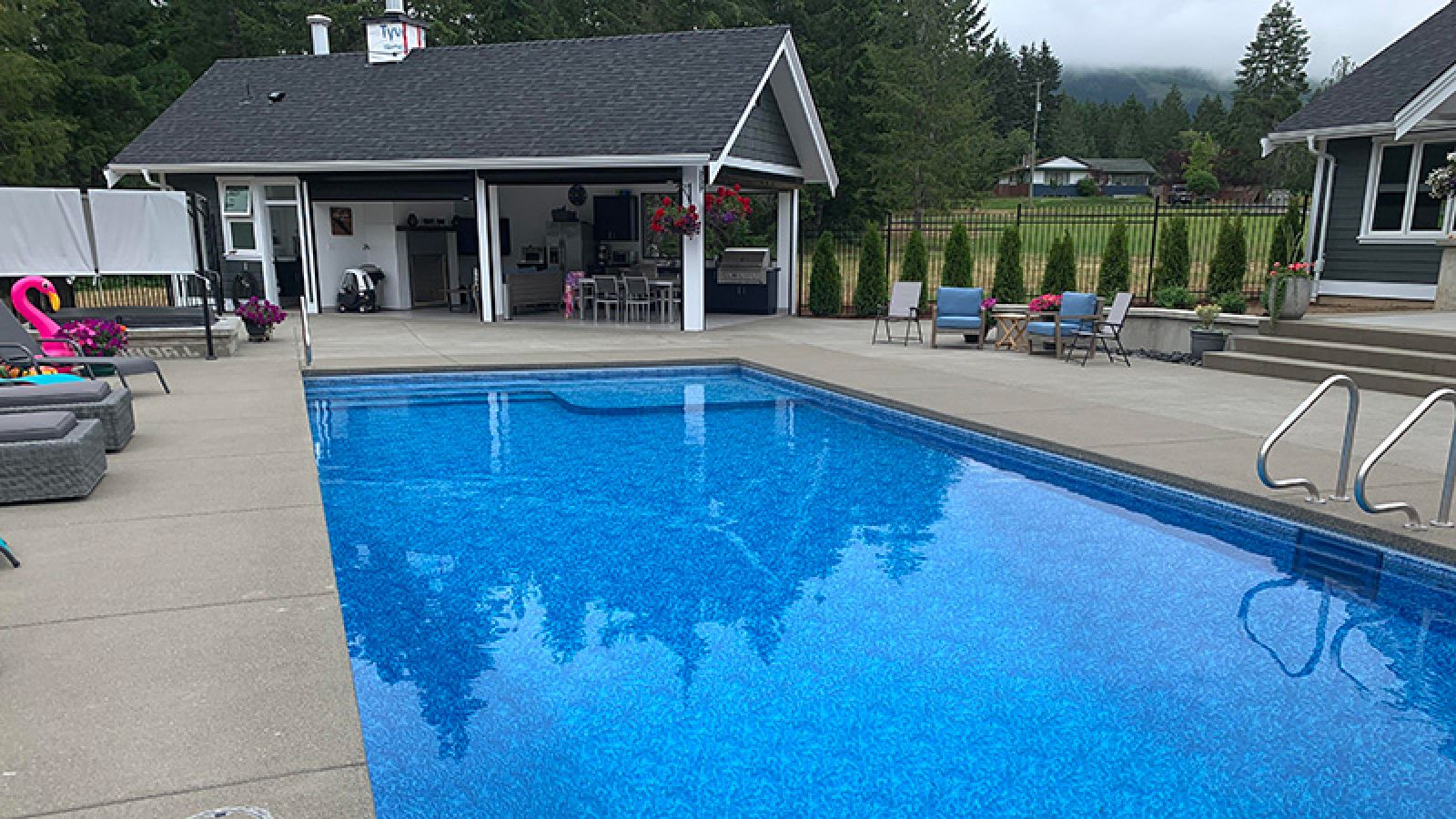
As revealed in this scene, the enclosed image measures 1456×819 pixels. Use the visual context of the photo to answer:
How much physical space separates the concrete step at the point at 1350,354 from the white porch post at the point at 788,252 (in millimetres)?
8884

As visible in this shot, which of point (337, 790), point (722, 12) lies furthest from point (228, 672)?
point (722, 12)

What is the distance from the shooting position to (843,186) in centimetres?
3641

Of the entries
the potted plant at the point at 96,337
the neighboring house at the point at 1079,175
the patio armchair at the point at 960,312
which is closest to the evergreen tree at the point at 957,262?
the patio armchair at the point at 960,312

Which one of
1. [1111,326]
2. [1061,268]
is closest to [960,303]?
[1111,326]

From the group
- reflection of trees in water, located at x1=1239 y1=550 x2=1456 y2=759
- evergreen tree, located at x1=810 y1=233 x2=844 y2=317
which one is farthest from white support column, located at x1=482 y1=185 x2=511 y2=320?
reflection of trees in water, located at x1=1239 y1=550 x2=1456 y2=759

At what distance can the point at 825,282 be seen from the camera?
19.0 m

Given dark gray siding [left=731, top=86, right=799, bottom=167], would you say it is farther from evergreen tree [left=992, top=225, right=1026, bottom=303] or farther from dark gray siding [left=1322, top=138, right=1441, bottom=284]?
Result: dark gray siding [left=1322, top=138, right=1441, bottom=284]

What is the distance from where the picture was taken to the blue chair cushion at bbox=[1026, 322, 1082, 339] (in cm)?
1308

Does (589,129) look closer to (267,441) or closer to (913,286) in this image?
Result: (913,286)

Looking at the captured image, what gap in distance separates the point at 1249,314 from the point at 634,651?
458 inches

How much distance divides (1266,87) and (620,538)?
7171 centimetres

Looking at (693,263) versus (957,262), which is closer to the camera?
(693,263)

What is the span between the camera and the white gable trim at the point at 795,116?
53.2ft

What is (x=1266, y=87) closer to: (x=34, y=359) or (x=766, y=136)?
(x=766, y=136)
